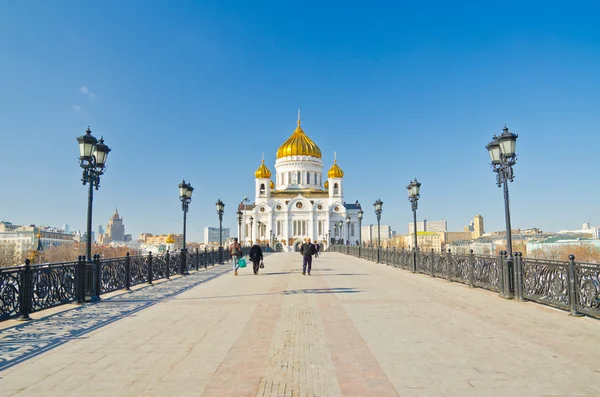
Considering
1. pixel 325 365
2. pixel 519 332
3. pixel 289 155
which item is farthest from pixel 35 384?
pixel 289 155

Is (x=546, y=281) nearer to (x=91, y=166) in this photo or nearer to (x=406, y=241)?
(x=91, y=166)

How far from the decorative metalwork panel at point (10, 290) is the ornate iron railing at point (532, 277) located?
33.5 feet

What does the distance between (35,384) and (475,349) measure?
514 cm

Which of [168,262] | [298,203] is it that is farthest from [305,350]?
[298,203]

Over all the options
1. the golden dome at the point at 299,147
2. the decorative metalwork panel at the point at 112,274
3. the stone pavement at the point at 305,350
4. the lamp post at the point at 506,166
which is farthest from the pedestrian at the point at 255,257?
the golden dome at the point at 299,147

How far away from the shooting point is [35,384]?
4.42m

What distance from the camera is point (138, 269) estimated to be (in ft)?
45.3

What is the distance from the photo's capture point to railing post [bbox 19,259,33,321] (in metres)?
8.06

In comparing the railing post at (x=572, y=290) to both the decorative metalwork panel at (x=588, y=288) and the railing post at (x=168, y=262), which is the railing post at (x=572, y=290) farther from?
the railing post at (x=168, y=262)

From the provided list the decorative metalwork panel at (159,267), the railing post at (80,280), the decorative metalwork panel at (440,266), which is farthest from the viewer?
the decorative metalwork panel at (440,266)

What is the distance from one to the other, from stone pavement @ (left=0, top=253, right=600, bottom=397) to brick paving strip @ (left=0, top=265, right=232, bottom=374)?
1.1 inches

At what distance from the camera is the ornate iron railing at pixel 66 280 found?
26.0ft

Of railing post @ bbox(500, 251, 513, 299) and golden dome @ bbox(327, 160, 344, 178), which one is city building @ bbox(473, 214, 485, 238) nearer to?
golden dome @ bbox(327, 160, 344, 178)

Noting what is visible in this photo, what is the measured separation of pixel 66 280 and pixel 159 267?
641 centimetres
